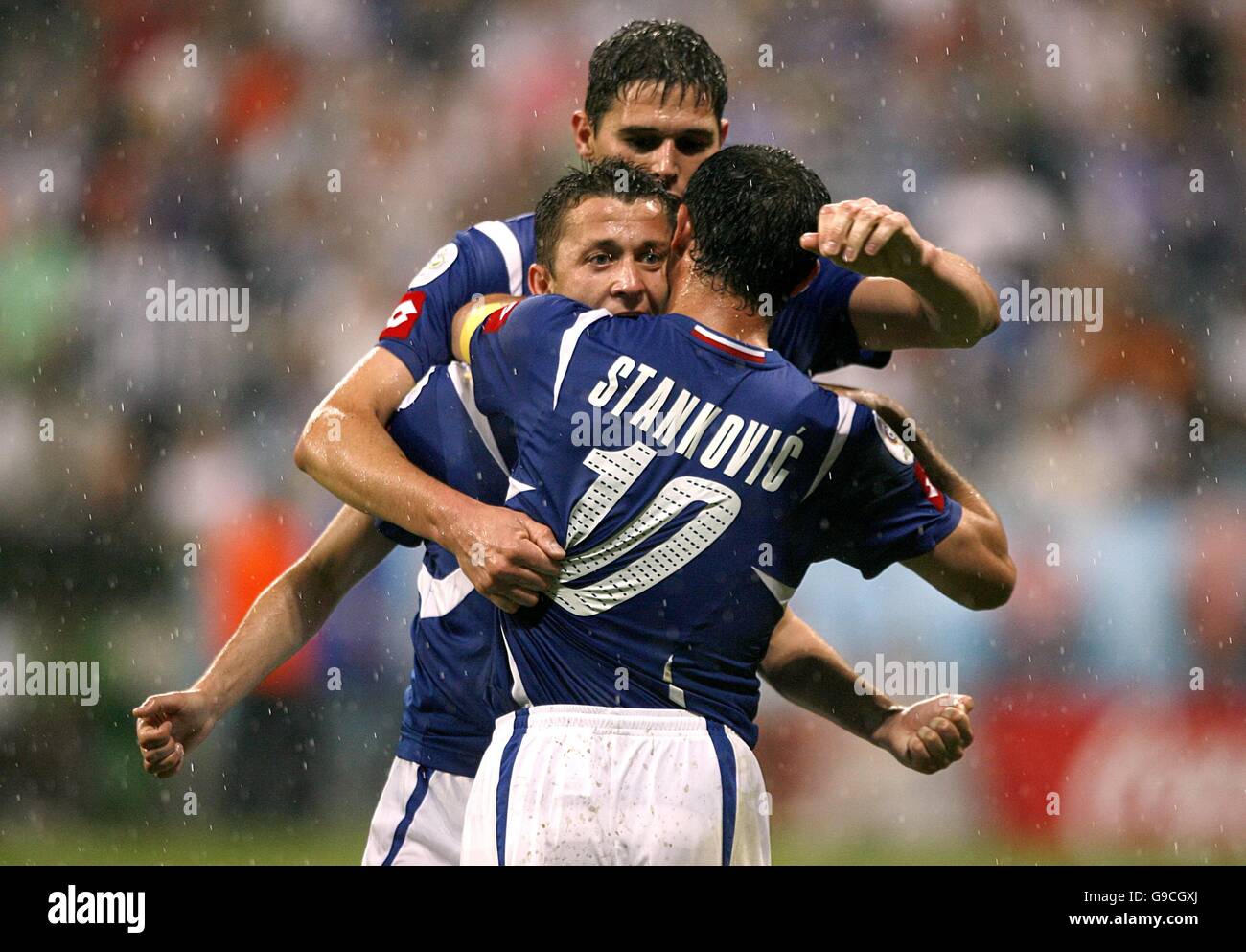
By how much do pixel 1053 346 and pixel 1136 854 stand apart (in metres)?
2.38

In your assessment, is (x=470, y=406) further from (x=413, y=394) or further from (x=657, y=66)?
(x=657, y=66)

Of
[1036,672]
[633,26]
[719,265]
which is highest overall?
[633,26]

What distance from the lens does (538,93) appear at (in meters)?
7.66

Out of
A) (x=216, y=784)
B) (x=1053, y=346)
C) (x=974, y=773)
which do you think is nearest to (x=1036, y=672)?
(x=974, y=773)

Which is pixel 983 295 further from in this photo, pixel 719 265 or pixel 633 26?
A: pixel 633 26

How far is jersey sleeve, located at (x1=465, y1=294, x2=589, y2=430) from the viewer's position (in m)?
2.96

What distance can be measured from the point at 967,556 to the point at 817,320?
73 centimetres

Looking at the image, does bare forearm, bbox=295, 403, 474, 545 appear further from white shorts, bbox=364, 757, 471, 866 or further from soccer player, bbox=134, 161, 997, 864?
white shorts, bbox=364, 757, 471, 866

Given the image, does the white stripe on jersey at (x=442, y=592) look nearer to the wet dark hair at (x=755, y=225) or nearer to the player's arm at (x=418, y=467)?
the player's arm at (x=418, y=467)

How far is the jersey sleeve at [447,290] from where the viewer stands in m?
3.48

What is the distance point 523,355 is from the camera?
2.99 metres

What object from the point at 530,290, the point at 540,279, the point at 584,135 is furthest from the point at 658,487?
the point at 584,135

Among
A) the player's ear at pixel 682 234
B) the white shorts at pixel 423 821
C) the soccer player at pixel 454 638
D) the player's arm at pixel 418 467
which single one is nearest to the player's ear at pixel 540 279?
the soccer player at pixel 454 638

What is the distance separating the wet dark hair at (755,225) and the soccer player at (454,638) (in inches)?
8.0
